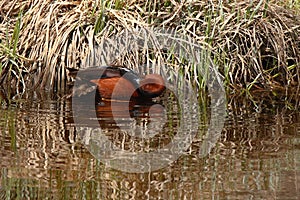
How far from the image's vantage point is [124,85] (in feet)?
18.3

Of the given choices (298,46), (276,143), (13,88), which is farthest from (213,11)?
(276,143)

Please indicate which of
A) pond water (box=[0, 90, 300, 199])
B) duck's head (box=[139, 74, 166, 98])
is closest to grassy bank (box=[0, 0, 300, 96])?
duck's head (box=[139, 74, 166, 98])

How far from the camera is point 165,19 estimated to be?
6.74 m

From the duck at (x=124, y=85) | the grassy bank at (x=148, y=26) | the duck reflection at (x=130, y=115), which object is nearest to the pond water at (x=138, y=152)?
the duck reflection at (x=130, y=115)

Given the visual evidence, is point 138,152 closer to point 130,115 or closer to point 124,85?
point 130,115

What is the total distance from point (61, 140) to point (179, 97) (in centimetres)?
207

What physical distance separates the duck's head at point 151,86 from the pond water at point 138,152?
0.87 feet

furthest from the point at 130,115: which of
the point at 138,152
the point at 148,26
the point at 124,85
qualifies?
the point at 148,26

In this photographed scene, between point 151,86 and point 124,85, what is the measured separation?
0.24 m

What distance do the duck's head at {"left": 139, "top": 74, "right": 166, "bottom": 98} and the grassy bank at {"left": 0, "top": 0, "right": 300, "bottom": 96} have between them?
0.82 metres

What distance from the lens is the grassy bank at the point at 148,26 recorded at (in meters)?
6.49

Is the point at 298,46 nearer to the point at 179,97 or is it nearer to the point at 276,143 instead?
the point at 179,97

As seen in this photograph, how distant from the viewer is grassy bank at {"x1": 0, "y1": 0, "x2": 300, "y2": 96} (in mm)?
6488

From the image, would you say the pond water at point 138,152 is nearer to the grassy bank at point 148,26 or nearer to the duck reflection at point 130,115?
the duck reflection at point 130,115
